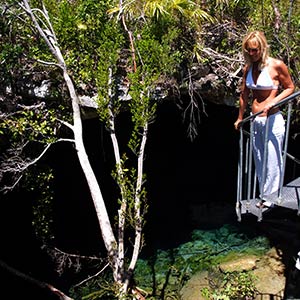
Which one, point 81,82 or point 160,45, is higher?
point 160,45

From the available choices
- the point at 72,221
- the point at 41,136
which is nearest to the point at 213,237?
the point at 72,221

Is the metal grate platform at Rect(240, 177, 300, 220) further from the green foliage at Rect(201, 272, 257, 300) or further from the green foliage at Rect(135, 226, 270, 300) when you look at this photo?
the green foliage at Rect(135, 226, 270, 300)

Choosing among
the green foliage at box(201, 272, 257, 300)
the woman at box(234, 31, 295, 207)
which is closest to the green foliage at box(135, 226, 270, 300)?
the green foliage at box(201, 272, 257, 300)

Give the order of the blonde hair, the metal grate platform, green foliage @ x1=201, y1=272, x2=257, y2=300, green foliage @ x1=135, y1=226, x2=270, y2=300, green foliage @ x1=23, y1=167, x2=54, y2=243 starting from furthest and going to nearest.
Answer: green foliage @ x1=135, y1=226, x2=270, y2=300
green foliage @ x1=201, y1=272, x2=257, y2=300
green foliage @ x1=23, y1=167, x2=54, y2=243
the metal grate platform
the blonde hair

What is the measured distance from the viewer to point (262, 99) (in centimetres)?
410

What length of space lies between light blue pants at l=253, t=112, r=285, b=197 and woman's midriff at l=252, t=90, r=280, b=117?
0.06 meters

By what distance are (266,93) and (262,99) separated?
0.24 ft

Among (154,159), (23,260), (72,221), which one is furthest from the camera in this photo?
(154,159)

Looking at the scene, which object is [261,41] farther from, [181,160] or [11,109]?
[181,160]

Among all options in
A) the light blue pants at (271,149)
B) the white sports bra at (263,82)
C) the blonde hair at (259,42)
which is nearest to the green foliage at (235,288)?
the light blue pants at (271,149)

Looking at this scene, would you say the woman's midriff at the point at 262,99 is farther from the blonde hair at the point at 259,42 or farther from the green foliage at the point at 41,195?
the green foliage at the point at 41,195

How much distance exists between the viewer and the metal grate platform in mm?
4215

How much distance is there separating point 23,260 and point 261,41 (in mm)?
5696

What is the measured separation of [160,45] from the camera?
18.9 feet
